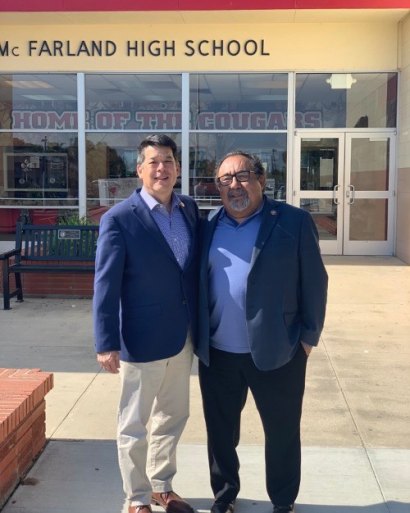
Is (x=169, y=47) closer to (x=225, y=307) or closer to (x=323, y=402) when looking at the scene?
(x=323, y=402)

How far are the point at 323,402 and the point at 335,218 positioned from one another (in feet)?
26.5

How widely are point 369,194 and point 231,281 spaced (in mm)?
9932

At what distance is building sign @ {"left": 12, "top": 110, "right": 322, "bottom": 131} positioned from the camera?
485 inches

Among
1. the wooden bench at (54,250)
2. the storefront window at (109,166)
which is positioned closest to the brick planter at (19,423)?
the wooden bench at (54,250)

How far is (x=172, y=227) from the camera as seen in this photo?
121 inches

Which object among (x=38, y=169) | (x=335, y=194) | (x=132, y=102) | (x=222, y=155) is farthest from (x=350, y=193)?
(x=38, y=169)

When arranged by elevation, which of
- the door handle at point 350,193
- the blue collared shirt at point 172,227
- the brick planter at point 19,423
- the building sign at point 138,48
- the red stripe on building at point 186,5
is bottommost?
the brick planter at point 19,423

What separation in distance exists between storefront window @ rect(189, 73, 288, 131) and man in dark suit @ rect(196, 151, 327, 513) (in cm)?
955

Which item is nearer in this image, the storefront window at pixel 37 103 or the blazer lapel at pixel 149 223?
the blazer lapel at pixel 149 223

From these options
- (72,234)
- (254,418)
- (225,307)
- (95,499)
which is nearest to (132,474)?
(95,499)

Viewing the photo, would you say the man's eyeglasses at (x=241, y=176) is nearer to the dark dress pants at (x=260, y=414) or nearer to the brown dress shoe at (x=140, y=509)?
the dark dress pants at (x=260, y=414)

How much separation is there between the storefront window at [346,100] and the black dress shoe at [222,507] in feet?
32.8

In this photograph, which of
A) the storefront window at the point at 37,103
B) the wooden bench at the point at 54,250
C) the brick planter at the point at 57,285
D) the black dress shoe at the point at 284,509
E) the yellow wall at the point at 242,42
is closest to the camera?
the black dress shoe at the point at 284,509

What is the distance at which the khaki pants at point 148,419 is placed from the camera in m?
2.99
